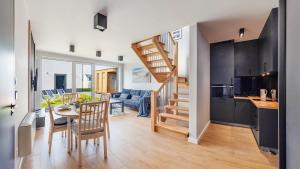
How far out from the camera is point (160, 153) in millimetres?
2428

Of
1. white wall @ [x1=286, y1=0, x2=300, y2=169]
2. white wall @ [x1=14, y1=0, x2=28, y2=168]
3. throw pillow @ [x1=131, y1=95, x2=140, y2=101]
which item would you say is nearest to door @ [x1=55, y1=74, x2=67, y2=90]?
throw pillow @ [x1=131, y1=95, x2=140, y2=101]

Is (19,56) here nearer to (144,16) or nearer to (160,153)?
(144,16)

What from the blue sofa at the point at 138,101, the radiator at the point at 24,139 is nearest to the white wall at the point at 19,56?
the radiator at the point at 24,139

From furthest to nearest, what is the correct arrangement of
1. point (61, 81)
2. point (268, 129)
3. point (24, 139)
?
point (61, 81) < point (268, 129) < point (24, 139)

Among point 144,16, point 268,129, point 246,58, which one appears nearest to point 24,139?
point 144,16

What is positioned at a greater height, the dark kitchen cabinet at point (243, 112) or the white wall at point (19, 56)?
the white wall at point (19, 56)

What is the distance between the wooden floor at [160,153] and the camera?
209cm

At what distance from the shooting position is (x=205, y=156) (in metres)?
2.33

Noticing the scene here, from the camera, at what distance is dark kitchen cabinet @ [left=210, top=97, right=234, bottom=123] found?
388cm

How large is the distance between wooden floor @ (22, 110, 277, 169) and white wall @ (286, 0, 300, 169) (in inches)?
48.8

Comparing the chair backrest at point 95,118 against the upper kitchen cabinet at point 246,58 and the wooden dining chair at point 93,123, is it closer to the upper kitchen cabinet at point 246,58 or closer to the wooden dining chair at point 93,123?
the wooden dining chair at point 93,123

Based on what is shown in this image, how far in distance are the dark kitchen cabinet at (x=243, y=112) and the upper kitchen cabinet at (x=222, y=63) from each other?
0.60 m

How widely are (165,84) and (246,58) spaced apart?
2.38 m

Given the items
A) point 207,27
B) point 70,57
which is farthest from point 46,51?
point 207,27
